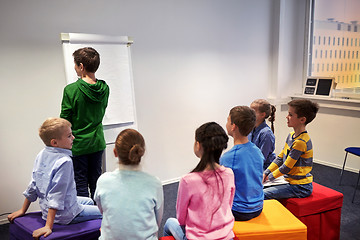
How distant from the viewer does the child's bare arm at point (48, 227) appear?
1.75 metres

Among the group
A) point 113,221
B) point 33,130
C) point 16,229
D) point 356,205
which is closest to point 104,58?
point 33,130

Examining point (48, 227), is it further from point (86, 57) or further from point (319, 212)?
point (319, 212)

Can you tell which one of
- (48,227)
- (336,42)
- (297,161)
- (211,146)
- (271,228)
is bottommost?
(271,228)

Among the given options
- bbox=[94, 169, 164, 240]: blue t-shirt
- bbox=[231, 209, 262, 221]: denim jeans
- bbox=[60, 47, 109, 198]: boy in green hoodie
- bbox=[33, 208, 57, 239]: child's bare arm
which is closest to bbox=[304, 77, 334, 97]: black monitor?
bbox=[231, 209, 262, 221]: denim jeans

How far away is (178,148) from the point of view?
149 inches

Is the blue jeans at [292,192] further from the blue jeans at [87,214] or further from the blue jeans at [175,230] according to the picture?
the blue jeans at [87,214]

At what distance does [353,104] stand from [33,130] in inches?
138

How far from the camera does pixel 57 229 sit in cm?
183

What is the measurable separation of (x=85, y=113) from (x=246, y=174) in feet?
4.23

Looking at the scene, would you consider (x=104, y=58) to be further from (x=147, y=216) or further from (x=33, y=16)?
(x=147, y=216)

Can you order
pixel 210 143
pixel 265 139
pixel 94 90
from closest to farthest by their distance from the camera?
pixel 210 143 < pixel 94 90 < pixel 265 139

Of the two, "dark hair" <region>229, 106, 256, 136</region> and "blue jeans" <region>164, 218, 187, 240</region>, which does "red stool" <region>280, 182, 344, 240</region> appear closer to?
"dark hair" <region>229, 106, 256, 136</region>

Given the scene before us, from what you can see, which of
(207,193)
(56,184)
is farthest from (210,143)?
(56,184)

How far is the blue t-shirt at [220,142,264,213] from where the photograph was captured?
6.08ft
